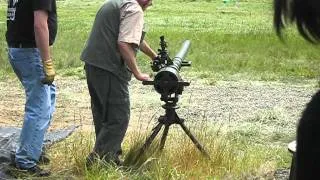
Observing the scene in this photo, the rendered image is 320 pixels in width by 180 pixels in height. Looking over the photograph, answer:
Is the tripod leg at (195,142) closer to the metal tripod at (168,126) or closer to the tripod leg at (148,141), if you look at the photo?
the metal tripod at (168,126)

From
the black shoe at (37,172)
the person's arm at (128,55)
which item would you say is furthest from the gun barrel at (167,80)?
the black shoe at (37,172)

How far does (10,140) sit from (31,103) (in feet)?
3.33

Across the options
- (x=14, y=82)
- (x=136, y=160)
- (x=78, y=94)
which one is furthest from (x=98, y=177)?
(x=14, y=82)

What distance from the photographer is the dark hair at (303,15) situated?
984 millimetres

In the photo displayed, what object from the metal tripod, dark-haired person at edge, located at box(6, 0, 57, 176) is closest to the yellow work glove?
dark-haired person at edge, located at box(6, 0, 57, 176)

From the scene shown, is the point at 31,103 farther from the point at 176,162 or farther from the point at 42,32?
the point at 176,162

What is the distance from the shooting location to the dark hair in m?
0.98

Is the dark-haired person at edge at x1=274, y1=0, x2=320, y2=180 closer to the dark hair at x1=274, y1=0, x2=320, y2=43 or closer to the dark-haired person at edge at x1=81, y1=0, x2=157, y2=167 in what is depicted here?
the dark hair at x1=274, y1=0, x2=320, y2=43

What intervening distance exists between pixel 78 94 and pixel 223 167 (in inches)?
212

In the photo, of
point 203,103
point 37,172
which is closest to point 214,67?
point 203,103

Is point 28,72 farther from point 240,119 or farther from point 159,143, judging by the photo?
point 240,119

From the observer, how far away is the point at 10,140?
16.5 feet

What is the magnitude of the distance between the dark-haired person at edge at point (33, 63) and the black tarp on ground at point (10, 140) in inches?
5.4

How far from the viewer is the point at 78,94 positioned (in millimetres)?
9477
